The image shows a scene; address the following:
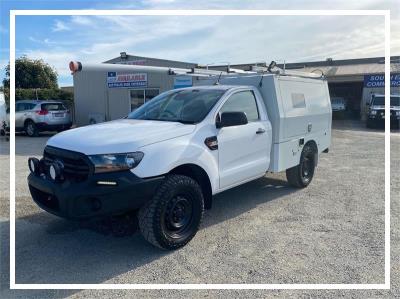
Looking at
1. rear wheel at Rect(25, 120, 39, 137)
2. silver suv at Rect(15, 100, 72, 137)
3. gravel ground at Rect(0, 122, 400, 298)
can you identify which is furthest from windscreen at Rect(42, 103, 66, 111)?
gravel ground at Rect(0, 122, 400, 298)

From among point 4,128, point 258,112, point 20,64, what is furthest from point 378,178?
point 20,64

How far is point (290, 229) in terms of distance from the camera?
4812mm

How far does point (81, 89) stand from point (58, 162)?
18.8 metres

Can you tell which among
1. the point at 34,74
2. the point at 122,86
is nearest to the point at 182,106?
the point at 122,86

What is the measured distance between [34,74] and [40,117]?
1979 centimetres

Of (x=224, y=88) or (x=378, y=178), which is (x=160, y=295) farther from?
(x=378, y=178)

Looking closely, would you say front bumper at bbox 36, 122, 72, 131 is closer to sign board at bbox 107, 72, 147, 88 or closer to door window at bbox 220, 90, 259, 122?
sign board at bbox 107, 72, 147, 88

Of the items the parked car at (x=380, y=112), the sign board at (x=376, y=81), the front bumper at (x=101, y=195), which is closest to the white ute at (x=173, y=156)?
the front bumper at (x=101, y=195)

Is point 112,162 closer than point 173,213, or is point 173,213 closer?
point 112,162

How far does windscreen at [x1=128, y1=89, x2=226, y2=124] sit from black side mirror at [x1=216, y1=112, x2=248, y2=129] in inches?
8.7

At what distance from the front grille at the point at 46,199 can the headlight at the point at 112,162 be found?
2.03 feet

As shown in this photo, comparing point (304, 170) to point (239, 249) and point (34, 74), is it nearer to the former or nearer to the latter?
point (239, 249)

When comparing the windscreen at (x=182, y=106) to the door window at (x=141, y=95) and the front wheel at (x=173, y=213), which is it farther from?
the door window at (x=141, y=95)

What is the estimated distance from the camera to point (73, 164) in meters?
3.90
